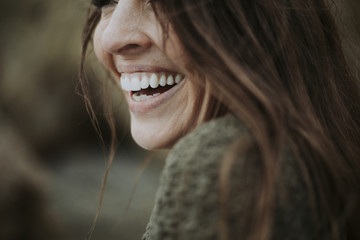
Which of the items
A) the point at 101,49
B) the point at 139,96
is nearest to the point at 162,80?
the point at 139,96

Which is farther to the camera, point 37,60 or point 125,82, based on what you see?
point 37,60

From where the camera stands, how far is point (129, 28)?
0.83 m

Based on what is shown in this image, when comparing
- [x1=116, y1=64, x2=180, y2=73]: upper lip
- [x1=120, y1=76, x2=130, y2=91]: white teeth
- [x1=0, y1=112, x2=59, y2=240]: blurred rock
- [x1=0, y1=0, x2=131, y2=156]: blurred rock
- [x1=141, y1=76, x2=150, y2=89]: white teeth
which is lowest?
[x1=0, y1=112, x2=59, y2=240]: blurred rock

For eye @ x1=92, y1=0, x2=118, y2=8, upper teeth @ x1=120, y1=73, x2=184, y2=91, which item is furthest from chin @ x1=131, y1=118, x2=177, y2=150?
eye @ x1=92, y1=0, x2=118, y2=8

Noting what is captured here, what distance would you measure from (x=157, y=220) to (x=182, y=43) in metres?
0.32

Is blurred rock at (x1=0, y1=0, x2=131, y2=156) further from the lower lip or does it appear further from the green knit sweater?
the green knit sweater

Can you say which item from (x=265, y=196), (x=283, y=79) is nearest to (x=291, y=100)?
(x=283, y=79)

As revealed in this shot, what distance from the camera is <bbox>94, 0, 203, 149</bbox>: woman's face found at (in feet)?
2.68

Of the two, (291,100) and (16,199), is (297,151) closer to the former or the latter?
(291,100)

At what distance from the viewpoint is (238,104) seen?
2.01 ft

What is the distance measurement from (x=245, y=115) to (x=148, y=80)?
379mm

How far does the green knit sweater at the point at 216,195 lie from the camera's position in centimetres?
53

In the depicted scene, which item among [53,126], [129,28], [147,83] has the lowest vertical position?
[53,126]

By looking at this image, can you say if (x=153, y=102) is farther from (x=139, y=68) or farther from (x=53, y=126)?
(x=53, y=126)
